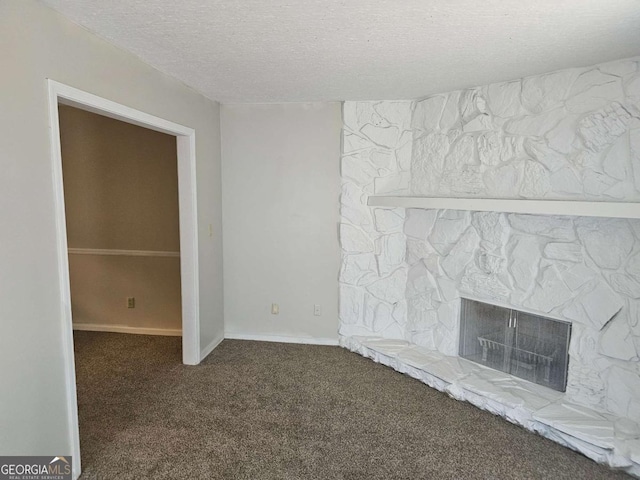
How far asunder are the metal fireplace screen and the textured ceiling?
174 centimetres

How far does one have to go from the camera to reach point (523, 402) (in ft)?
8.78

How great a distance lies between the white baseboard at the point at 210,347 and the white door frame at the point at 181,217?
0.36ft

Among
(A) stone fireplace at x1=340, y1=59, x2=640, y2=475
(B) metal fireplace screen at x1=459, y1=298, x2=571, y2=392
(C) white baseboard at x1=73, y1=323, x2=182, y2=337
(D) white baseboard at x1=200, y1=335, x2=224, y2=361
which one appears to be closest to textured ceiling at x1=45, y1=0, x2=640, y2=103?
(A) stone fireplace at x1=340, y1=59, x2=640, y2=475

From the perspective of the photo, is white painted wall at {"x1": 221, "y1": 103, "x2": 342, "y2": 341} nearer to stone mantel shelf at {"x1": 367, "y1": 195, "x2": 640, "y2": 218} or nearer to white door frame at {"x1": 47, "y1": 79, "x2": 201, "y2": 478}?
white door frame at {"x1": 47, "y1": 79, "x2": 201, "y2": 478}

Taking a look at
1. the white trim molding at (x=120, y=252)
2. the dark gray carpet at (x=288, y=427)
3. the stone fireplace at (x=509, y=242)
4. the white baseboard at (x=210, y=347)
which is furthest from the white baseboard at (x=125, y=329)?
the stone fireplace at (x=509, y=242)

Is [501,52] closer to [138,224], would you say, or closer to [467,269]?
[467,269]

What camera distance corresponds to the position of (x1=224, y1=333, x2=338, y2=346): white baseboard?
4.00 m

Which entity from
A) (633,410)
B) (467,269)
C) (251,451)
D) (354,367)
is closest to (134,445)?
(251,451)

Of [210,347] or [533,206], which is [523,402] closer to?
[533,206]

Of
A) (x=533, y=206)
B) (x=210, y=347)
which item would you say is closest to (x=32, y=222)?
(x=210, y=347)

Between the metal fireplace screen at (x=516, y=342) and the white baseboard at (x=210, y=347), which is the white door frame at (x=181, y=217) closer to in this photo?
the white baseboard at (x=210, y=347)

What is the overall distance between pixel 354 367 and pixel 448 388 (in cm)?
81

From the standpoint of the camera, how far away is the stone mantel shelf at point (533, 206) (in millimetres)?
2203

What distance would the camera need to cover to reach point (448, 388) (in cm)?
302
